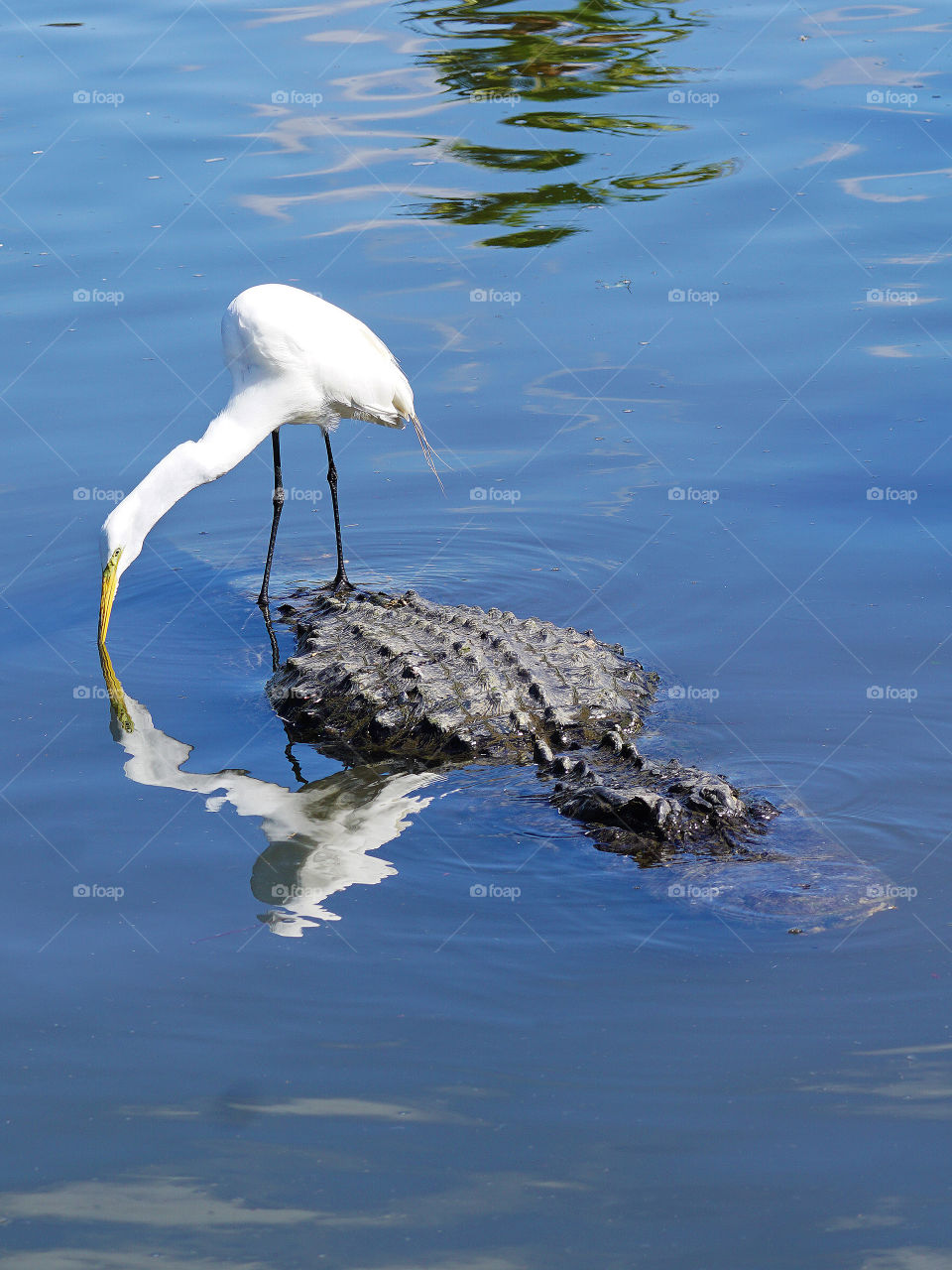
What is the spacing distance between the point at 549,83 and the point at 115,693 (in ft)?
38.1

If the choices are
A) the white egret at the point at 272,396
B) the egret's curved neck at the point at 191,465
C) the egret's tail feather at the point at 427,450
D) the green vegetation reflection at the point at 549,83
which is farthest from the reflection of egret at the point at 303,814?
the green vegetation reflection at the point at 549,83

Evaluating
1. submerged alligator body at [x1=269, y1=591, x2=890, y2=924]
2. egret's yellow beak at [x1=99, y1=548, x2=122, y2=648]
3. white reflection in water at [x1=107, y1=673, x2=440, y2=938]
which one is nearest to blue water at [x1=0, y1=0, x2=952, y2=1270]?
white reflection in water at [x1=107, y1=673, x2=440, y2=938]

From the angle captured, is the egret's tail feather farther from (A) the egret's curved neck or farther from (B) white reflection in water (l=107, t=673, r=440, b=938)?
(B) white reflection in water (l=107, t=673, r=440, b=938)

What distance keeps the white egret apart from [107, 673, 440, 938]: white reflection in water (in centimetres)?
114

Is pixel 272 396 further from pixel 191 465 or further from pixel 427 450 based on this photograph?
pixel 427 450

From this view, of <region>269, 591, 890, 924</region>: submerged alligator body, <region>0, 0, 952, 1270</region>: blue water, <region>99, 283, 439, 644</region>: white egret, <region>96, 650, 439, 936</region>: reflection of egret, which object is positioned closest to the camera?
<region>0, 0, 952, 1270</region>: blue water

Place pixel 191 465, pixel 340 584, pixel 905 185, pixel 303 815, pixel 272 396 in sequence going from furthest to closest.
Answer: pixel 905 185
pixel 340 584
pixel 272 396
pixel 191 465
pixel 303 815

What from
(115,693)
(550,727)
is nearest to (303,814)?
(550,727)

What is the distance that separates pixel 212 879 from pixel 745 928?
2036 millimetres

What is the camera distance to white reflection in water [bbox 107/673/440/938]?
5566 mm

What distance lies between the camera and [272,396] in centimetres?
809

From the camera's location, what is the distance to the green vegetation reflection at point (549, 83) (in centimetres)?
1345

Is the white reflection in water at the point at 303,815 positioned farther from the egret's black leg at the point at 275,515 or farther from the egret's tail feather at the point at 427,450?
the egret's tail feather at the point at 427,450

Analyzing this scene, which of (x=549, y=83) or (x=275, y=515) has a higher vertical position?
(x=549, y=83)
